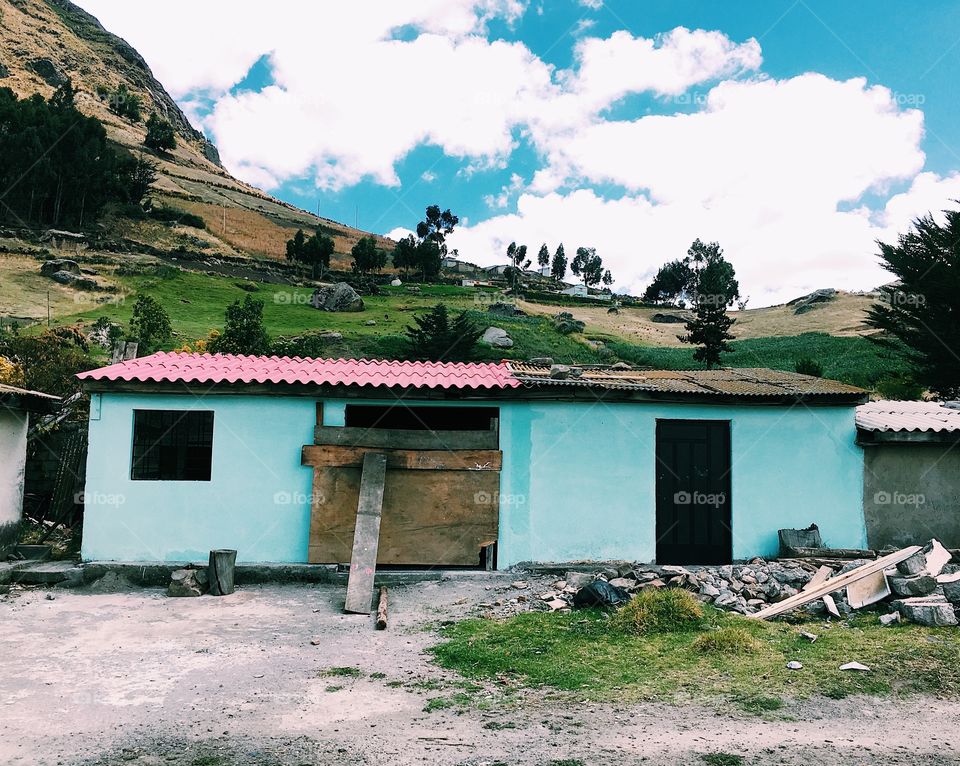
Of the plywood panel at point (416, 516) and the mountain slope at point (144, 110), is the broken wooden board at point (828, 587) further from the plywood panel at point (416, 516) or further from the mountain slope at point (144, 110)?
the mountain slope at point (144, 110)

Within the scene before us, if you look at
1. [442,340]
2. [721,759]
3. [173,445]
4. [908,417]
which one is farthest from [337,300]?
[721,759]

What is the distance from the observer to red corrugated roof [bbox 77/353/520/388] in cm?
1052

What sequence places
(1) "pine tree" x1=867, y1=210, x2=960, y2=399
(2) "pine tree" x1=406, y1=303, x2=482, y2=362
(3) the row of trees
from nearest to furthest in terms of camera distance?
1. (1) "pine tree" x1=867, y1=210, x2=960, y2=399
2. (2) "pine tree" x1=406, y1=303, x2=482, y2=362
3. (3) the row of trees

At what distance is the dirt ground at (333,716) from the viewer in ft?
16.3

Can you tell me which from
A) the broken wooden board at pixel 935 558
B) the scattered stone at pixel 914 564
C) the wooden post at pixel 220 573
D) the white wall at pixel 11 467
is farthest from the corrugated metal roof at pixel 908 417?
the white wall at pixel 11 467

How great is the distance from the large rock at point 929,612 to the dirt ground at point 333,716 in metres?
2.27

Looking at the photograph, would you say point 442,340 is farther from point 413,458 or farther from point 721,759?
point 721,759

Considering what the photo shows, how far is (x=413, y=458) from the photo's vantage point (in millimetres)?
10852

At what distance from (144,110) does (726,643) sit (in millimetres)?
158032

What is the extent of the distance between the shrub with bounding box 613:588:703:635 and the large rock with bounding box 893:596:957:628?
2345mm

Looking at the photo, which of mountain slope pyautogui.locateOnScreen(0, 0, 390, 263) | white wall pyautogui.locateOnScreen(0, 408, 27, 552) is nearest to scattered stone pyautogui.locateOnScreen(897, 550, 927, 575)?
white wall pyautogui.locateOnScreen(0, 408, 27, 552)

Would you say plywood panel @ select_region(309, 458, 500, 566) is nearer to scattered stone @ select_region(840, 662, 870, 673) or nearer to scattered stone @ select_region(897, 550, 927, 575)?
scattered stone @ select_region(840, 662, 870, 673)

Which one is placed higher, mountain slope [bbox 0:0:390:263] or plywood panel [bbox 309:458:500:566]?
mountain slope [bbox 0:0:390:263]

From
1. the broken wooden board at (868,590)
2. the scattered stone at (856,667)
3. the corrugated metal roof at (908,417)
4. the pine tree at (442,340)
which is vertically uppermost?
the pine tree at (442,340)
